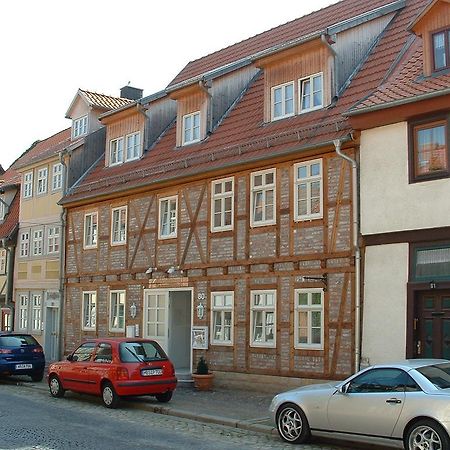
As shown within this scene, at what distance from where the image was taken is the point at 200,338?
19.9 meters

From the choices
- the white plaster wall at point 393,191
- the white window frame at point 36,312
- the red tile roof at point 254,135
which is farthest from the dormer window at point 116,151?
the white plaster wall at point 393,191

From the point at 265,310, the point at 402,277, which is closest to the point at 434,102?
the point at 402,277

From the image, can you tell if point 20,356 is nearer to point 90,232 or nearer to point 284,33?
point 90,232

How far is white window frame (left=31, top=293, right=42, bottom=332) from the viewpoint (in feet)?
93.8

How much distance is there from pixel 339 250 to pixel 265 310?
282cm

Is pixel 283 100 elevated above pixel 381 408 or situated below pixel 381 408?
above

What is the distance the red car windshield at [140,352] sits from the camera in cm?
1577

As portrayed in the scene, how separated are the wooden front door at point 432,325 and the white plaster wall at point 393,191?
147 cm

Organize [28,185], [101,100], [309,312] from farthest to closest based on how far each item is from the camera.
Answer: [28,185]
[101,100]
[309,312]

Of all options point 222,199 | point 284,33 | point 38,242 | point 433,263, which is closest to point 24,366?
point 222,199

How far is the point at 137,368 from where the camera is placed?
51.1 ft

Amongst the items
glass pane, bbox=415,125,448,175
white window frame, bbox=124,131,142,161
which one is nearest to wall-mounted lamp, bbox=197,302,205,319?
white window frame, bbox=124,131,142,161

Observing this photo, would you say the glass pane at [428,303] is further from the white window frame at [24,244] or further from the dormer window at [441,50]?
the white window frame at [24,244]

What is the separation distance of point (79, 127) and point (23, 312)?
26.2ft
